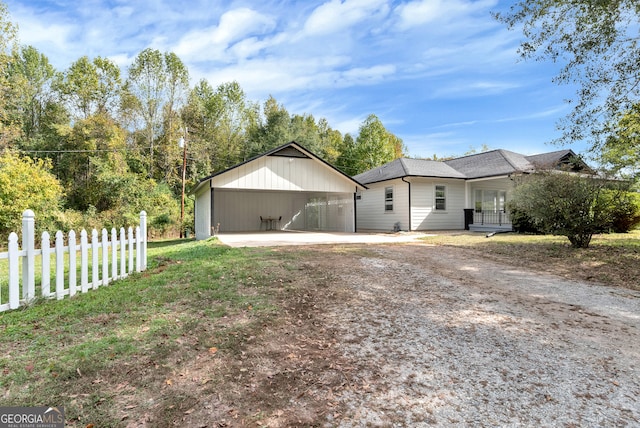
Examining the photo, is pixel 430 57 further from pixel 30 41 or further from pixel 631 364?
pixel 30 41

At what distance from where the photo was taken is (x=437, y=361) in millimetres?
2834

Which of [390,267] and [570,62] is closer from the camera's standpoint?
[390,267]

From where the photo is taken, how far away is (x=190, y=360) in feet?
9.00

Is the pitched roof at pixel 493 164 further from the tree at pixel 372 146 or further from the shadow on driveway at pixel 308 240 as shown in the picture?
the tree at pixel 372 146

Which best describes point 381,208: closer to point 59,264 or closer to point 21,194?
point 59,264

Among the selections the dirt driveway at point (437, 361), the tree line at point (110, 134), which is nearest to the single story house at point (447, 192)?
the dirt driveway at point (437, 361)

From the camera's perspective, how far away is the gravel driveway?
217 centimetres

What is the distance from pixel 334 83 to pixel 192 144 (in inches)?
437

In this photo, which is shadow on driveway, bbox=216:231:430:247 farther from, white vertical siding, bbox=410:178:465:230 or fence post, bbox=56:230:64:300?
fence post, bbox=56:230:64:300

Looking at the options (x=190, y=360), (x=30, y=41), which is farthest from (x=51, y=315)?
(x=30, y=41)

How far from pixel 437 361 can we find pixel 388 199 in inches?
629

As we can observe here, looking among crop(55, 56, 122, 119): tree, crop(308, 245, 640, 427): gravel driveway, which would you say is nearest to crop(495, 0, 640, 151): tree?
crop(308, 245, 640, 427): gravel driveway

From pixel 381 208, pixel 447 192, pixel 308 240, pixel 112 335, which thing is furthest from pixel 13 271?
pixel 447 192

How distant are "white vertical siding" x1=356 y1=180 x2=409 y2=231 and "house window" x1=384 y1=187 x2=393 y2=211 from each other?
0.16 m
